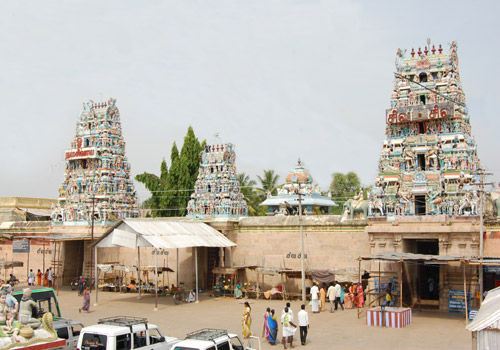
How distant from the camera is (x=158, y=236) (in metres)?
25.5

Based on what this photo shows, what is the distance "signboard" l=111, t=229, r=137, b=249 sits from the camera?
24.9 metres

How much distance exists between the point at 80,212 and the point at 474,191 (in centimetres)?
2280

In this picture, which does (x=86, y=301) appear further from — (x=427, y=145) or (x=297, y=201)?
(x=297, y=201)

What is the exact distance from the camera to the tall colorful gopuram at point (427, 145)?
24.8 meters

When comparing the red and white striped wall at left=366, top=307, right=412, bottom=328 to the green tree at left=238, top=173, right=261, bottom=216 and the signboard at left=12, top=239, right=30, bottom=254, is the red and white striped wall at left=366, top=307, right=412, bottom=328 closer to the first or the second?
the signboard at left=12, top=239, right=30, bottom=254

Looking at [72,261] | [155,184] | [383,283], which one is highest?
[155,184]

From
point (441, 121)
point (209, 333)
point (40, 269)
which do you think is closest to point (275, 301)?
point (441, 121)

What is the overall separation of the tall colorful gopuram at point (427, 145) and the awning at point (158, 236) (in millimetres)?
8365

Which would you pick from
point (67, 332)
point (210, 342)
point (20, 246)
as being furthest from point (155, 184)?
point (210, 342)

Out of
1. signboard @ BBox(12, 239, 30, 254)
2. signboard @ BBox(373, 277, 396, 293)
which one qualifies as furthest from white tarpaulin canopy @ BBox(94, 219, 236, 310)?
signboard @ BBox(12, 239, 30, 254)

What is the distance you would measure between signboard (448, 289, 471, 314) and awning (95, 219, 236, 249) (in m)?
10.9

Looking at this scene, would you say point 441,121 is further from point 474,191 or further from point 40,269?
point 40,269

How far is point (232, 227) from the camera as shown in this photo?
3122 centimetres

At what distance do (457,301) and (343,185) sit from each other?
34781 millimetres
